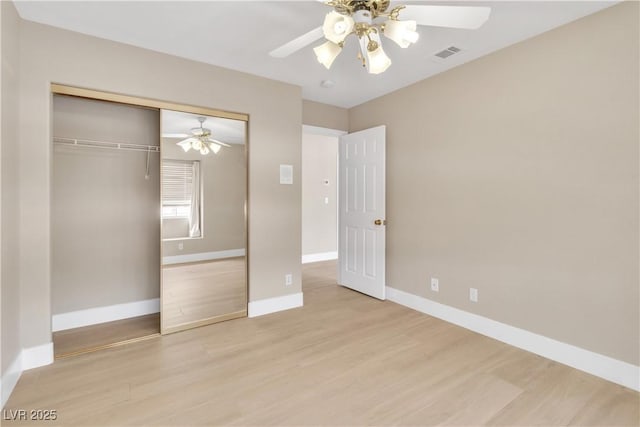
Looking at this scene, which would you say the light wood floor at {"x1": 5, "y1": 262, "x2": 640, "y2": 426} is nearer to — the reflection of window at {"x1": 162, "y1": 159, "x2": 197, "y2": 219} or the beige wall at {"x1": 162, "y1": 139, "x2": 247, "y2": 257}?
the beige wall at {"x1": 162, "y1": 139, "x2": 247, "y2": 257}

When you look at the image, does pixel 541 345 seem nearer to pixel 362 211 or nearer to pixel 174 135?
pixel 362 211

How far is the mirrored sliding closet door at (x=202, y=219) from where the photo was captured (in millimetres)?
2984

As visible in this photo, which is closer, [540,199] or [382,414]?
[382,414]

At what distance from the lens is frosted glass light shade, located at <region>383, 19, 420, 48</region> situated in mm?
1693

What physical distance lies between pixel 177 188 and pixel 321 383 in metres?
2.17

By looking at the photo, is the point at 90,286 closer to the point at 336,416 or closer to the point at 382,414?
the point at 336,416

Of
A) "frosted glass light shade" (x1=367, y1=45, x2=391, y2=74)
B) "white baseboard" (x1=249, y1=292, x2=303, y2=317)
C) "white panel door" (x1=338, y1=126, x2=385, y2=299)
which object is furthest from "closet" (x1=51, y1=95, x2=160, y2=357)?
"white panel door" (x1=338, y1=126, x2=385, y2=299)

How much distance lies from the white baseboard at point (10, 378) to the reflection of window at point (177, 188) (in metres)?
1.40

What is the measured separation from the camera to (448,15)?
1622mm

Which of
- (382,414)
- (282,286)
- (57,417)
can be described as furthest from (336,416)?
(282,286)

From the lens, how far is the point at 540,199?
248cm

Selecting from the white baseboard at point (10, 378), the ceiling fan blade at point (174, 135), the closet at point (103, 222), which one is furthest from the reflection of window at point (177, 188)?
the white baseboard at point (10, 378)

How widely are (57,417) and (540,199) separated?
3543mm

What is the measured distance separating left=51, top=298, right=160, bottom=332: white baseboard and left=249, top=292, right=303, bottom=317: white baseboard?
43.3 inches
